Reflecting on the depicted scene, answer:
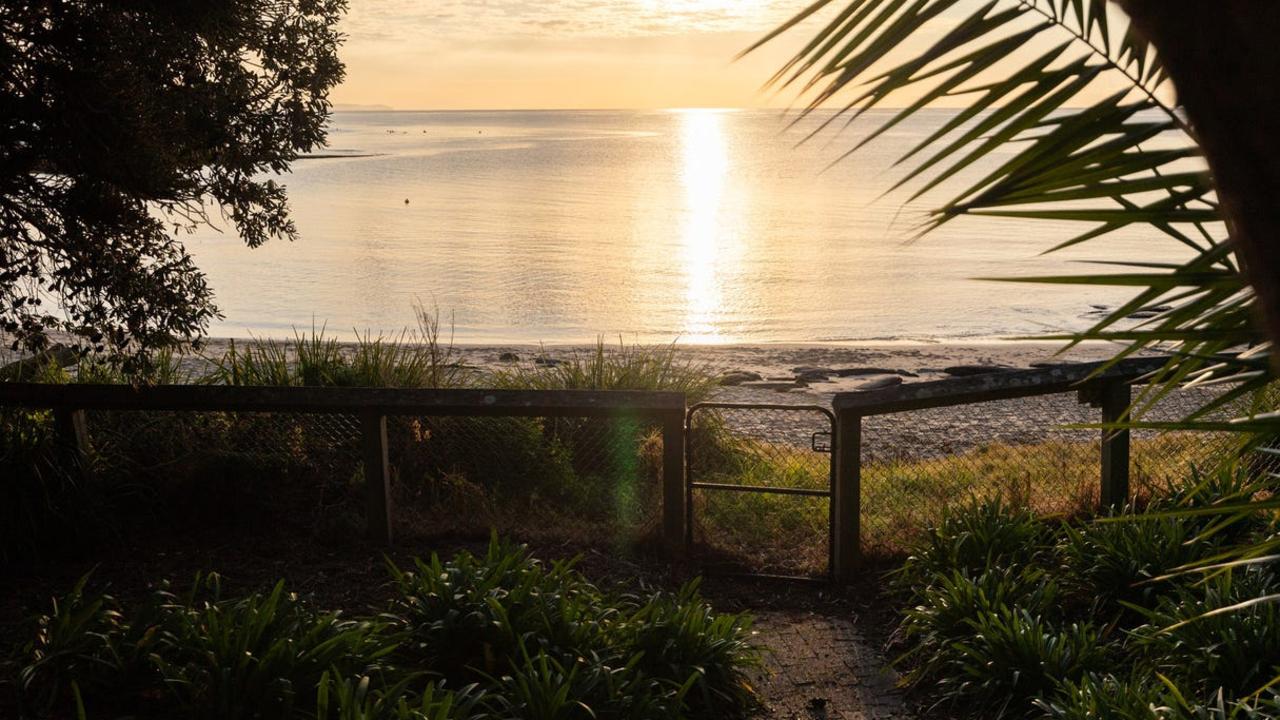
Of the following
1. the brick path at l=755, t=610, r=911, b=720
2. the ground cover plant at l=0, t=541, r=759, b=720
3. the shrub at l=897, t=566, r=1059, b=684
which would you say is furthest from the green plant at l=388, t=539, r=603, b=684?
the shrub at l=897, t=566, r=1059, b=684

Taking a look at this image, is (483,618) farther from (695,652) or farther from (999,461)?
(999,461)

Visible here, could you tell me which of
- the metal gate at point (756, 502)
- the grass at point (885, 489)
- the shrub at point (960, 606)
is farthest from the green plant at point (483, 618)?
the grass at point (885, 489)

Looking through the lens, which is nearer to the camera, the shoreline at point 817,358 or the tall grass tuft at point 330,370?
the tall grass tuft at point 330,370

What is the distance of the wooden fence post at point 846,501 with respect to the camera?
721cm

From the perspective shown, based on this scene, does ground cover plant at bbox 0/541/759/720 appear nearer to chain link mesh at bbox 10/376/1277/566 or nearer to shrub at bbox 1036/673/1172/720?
shrub at bbox 1036/673/1172/720

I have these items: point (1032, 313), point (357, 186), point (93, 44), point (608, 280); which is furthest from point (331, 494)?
point (357, 186)

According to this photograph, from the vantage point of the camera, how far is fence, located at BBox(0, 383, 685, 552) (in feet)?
23.7

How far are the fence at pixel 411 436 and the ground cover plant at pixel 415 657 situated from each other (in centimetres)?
189

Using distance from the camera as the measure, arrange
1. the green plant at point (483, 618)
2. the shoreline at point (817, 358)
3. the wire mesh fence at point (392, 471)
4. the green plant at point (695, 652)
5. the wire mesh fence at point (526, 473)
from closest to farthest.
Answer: the green plant at point (483, 618)
the green plant at point (695, 652)
the wire mesh fence at point (392, 471)
the wire mesh fence at point (526, 473)
the shoreline at point (817, 358)

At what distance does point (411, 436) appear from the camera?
8.77 metres

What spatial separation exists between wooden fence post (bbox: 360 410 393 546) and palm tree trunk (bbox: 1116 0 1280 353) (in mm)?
6635

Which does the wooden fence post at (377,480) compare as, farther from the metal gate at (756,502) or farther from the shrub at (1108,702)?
the shrub at (1108,702)

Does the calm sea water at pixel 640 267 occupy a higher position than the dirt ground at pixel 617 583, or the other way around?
the calm sea water at pixel 640 267

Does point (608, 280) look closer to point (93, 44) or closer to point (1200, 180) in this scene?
point (93, 44)
